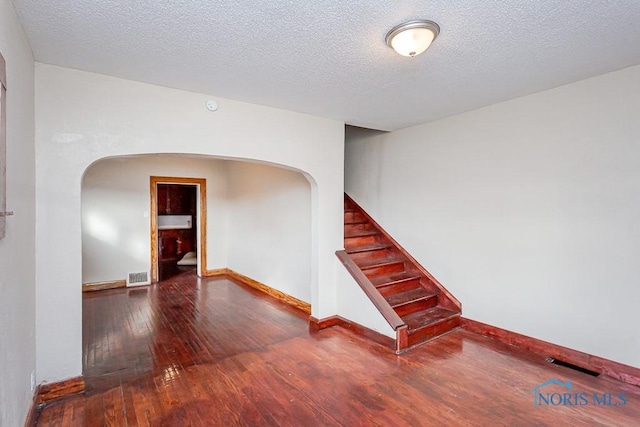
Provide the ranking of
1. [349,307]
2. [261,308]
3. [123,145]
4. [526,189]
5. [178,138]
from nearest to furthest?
[123,145] → [178,138] → [526,189] → [349,307] → [261,308]

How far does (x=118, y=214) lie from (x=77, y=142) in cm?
355

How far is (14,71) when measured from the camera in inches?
67.4

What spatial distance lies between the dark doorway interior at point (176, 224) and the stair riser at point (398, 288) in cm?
562

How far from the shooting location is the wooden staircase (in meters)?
3.32

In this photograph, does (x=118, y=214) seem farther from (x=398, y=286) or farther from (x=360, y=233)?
(x=398, y=286)

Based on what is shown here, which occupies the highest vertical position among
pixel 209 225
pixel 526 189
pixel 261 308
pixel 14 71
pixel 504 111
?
pixel 504 111

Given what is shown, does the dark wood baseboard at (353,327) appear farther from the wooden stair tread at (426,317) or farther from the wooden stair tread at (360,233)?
the wooden stair tread at (360,233)

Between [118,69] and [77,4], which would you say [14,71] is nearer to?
[77,4]

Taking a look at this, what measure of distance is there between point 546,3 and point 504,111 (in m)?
1.77

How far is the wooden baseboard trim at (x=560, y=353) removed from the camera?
2.51 metres

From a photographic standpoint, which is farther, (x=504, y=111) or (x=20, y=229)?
(x=504, y=111)

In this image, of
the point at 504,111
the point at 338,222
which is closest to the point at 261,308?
the point at 338,222

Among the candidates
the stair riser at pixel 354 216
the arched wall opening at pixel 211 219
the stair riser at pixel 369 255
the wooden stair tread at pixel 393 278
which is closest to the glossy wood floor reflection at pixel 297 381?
the wooden stair tread at pixel 393 278

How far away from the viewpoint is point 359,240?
4516 mm
